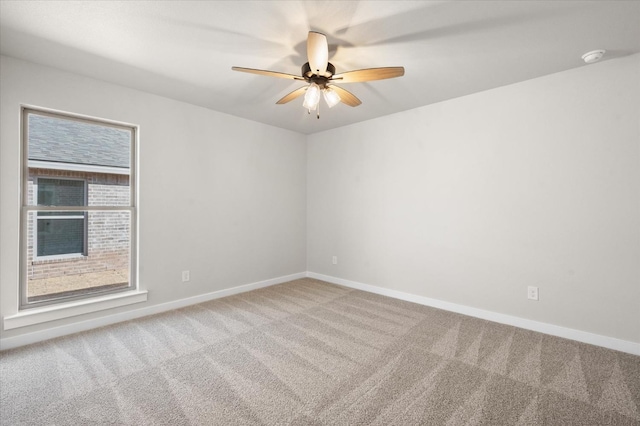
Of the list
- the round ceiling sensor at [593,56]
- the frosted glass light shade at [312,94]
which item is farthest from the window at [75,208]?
the round ceiling sensor at [593,56]

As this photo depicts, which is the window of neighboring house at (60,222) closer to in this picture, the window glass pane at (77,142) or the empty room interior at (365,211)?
the empty room interior at (365,211)

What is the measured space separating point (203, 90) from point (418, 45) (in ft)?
7.24

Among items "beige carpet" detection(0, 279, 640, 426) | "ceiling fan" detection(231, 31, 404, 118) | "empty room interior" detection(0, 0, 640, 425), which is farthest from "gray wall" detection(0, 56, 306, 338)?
"ceiling fan" detection(231, 31, 404, 118)

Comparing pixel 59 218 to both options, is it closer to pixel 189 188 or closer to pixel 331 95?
pixel 189 188

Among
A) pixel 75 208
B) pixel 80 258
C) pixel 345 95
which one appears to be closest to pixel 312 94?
pixel 345 95

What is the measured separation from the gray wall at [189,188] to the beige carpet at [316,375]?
70 cm

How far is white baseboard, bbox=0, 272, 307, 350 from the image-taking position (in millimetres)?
2545

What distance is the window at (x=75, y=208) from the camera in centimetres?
269

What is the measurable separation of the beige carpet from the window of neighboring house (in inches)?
32.9

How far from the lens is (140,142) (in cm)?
322

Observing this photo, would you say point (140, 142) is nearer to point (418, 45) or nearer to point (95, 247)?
point (95, 247)

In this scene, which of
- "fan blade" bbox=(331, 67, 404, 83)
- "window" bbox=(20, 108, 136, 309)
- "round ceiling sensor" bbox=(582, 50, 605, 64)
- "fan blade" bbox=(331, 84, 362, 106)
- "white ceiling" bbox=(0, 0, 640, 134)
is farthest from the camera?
"window" bbox=(20, 108, 136, 309)

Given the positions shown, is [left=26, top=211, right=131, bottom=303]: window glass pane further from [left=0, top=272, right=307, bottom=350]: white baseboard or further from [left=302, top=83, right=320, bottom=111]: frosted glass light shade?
[left=302, top=83, right=320, bottom=111]: frosted glass light shade

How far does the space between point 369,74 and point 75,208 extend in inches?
118
